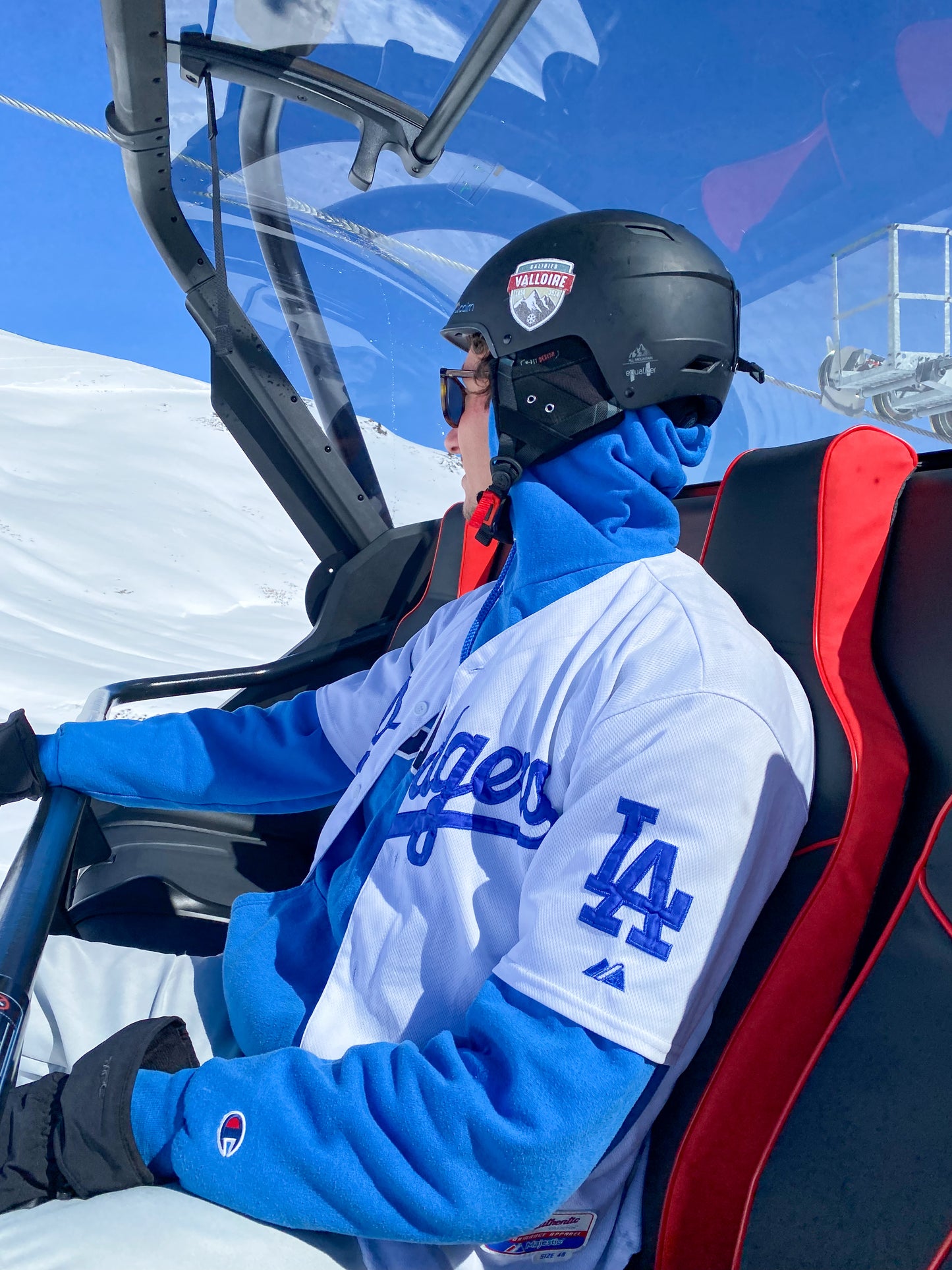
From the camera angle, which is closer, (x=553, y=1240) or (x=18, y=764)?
(x=553, y=1240)

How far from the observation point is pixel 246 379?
2.58m

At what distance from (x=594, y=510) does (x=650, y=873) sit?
0.54 meters

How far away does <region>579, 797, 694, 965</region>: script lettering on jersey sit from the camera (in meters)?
0.79

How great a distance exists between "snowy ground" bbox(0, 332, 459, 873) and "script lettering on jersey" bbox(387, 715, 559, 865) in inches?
41.1

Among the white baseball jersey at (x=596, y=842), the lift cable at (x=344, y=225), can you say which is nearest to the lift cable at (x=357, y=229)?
the lift cable at (x=344, y=225)

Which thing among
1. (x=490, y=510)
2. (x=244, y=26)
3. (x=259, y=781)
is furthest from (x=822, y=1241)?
(x=244, y=26)

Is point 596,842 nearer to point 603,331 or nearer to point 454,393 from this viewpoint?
point 603,331

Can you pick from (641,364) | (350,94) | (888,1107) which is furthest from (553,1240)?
(350,94)

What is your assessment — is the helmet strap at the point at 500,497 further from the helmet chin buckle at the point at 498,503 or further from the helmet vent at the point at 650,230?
the helmet vent at the point at 650,230

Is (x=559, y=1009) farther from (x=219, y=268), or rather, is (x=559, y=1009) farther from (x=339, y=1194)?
(x=219, y=268)

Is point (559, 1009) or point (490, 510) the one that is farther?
point (490, 510)

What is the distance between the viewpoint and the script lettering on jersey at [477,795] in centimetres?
97

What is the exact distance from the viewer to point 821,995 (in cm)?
92

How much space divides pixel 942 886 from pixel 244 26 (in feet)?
6.87
